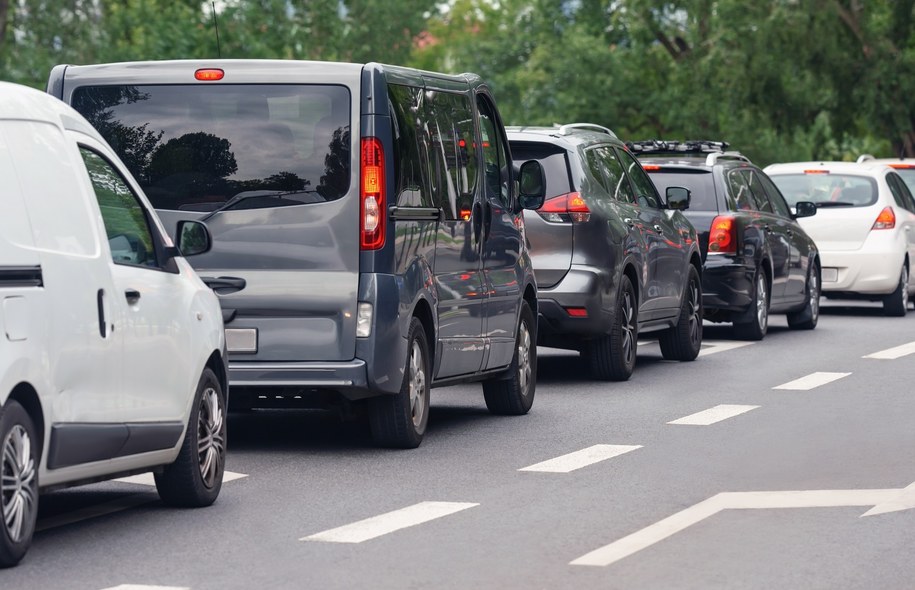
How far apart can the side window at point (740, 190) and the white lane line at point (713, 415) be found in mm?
5834

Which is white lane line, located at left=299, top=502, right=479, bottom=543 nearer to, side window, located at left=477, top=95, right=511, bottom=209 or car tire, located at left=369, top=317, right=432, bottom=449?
car tire, located at left=369, top=317, right=432, bottom=449

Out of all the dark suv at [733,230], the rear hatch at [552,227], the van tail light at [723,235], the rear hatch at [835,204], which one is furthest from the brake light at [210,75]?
the rear hatch at [835,204]

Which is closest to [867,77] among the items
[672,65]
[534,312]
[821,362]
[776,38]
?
[776,38]

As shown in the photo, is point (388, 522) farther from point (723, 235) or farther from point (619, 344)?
point (723, 235)

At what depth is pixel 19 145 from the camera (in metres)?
7.02

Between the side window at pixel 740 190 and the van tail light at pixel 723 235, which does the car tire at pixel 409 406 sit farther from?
the side window at pixel 740 190

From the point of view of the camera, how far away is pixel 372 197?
9891 millimetres

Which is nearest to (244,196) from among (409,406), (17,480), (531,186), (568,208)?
(409,406)

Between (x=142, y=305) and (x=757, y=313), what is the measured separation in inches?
457

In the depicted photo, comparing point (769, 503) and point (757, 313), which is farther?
point (757, 313)

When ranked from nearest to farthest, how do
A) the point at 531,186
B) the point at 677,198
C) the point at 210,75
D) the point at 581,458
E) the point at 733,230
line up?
the point at 581,458, the point at 210,75, the point at 531,186, the point at 677,198, the point at 733,230

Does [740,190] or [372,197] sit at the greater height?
[372,197]

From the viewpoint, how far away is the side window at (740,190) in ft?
60.0

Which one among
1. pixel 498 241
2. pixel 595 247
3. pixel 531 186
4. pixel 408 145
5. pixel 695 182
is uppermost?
pixel 408 145
